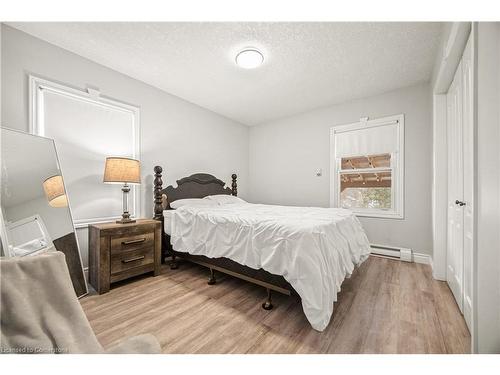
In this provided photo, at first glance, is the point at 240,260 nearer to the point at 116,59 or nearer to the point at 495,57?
the point at 495,57

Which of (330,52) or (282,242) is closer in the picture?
(282,242)

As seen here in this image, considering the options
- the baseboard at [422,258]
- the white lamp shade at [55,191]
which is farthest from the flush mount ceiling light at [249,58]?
the baseboard at [422,258]

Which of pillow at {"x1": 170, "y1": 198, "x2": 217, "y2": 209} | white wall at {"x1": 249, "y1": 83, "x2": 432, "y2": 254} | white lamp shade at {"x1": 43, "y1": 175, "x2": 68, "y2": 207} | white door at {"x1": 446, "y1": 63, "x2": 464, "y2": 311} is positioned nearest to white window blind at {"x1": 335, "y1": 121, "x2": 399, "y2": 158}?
white wall at {"x1": 249, "y1": 83, "x2": 432, "y2": 254}

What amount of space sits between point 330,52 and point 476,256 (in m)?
2.15

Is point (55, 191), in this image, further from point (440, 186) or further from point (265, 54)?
point (440, 186)

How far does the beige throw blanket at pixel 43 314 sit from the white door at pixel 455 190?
8.09ft

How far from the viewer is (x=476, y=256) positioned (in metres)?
1.08

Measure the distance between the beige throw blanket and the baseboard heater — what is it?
337 centimetres

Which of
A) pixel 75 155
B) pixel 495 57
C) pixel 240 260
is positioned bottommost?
pixel 240 260

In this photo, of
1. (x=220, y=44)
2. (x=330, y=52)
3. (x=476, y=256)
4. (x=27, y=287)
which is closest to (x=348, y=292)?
(x=476, y=256)

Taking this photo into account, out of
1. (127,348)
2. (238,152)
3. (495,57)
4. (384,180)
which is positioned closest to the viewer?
(127,348)

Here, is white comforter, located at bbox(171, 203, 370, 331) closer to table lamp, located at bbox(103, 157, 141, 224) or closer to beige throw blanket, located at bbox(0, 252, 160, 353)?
table lamp, located at bbox(103, 157, 141, 224)

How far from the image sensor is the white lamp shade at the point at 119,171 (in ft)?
7.48

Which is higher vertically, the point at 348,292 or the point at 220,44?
the point at 220,44
